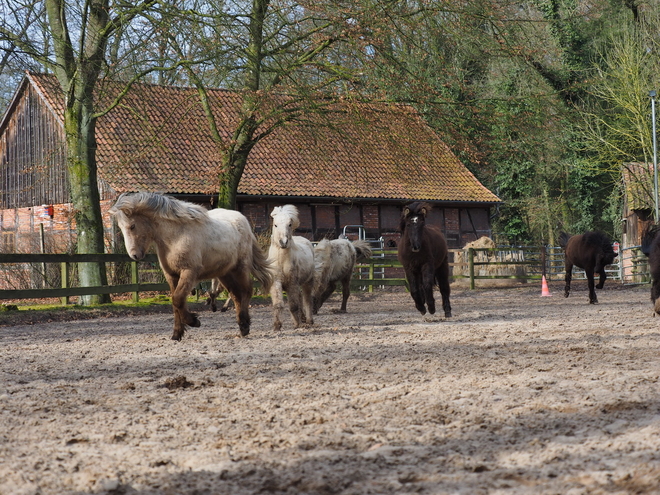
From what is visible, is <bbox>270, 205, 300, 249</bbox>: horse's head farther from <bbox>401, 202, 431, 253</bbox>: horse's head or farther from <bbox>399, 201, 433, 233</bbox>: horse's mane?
<bbox>399, 201, 433, 233</bbox>: horse's mane

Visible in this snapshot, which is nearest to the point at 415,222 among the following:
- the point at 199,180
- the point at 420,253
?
the point at 420,253

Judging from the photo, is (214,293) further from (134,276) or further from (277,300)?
(277,300)

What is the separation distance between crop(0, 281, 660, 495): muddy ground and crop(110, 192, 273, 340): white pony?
0.82 m

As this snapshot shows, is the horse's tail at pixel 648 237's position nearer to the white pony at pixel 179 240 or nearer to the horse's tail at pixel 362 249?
the white pony at pixel 179 240

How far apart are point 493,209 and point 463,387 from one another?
37325 mm

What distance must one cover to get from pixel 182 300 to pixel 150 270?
11482mm

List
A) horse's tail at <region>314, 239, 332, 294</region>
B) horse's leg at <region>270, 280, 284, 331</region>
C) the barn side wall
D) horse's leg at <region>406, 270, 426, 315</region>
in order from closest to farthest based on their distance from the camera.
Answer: horse's leg at <region>270, 280, 284, 331</region> < horse's leg at <region>406, 270, 426, 315</region> < horse's tail at <region>314, 239, 332, 294</region> < the barn side wall

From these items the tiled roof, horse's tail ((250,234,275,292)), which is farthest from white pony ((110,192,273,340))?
the tiled roof

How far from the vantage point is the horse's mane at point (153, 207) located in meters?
10.4

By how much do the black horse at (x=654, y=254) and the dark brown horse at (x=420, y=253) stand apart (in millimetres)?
3181

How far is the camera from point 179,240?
1062 centimetres

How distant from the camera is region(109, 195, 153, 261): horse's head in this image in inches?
408

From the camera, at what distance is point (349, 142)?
64.5 ft

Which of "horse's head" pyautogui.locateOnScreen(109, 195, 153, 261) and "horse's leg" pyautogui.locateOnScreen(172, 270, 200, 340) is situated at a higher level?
"horse's head" pyautogui.locateOnScreen(109, 195, 153, 261)
